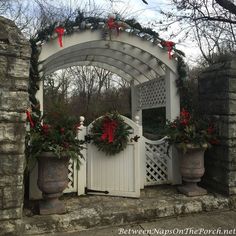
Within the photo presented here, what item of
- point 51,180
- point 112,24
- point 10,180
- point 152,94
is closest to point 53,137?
point 51,180

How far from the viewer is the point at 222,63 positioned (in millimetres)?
4328

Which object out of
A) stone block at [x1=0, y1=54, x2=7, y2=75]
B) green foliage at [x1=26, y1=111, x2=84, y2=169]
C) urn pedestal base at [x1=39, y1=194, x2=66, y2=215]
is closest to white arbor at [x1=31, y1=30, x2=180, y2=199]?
green foliage at [x1=26, y1=111, x2=84, y2=169]

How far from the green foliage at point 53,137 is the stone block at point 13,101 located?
50 cm

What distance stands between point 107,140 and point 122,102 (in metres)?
11.3

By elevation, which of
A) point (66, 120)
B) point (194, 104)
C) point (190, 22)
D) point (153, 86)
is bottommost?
point (66, 120)

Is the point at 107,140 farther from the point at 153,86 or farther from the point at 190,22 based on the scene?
the point at 190,22

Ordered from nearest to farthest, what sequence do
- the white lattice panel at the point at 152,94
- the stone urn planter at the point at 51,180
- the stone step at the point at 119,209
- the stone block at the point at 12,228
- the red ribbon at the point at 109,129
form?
the stone block at the point at 12,228
the stone step at the point at 119,209
the stone urn planter at the point at 51,180
the red ribbon at the point at 109,129
the white lattice panel at the point at 152,94

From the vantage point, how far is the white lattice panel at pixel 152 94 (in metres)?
5.36

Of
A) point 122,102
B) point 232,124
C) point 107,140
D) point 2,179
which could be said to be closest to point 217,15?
point 232,124

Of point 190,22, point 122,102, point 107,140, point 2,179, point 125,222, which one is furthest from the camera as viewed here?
point 122,102

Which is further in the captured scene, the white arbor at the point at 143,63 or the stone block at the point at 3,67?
the white arbor at the point at 143,63

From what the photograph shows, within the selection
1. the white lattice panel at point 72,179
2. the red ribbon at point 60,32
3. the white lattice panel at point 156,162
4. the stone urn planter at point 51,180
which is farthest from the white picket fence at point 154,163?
the red ribbon at point 60,32

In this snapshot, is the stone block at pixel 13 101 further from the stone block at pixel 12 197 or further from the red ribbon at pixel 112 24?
the red ribbon at pixel 112 24

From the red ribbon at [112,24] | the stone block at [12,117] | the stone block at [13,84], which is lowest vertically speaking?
the stone block at [12,117]
